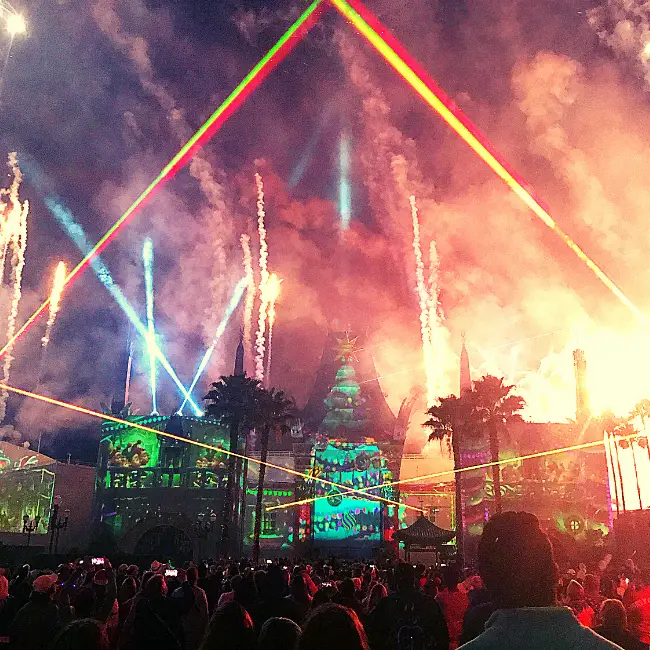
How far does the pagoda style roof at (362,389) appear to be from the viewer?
2955 inches

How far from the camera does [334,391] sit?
246ft

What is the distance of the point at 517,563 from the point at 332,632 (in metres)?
1.47

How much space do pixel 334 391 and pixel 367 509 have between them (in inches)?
630

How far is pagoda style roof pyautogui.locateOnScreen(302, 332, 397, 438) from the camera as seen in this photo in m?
75.1

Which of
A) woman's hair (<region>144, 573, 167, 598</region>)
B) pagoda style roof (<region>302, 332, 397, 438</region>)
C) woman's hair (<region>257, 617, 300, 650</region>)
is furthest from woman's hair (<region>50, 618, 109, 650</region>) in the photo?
pagoda style roof (<region>302, 332, 397, 438</region>)

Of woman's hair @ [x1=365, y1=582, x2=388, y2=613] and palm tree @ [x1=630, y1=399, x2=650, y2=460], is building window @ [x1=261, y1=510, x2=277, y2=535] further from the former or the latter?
woman's hair @ [x1=365, y1=582, x2=388, y2=613]

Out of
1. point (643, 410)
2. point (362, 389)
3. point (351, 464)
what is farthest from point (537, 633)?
point (362, 389)

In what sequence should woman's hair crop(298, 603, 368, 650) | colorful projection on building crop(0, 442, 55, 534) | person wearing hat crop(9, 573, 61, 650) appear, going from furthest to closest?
1. colorful projection on building crop(0, 442, 55, 534)
2. person wearing hat crop(9, 573, 61, 650)
3. woman's hair crop(298, 603, 368, 650)

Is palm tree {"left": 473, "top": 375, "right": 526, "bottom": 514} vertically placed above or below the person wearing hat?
above

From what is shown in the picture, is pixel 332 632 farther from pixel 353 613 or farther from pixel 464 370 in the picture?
pixel 464 370

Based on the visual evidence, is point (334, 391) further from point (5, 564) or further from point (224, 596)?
point (224, 596)

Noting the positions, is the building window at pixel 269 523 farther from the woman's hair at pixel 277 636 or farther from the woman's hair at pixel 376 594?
the woman's hair at pixel 277 636

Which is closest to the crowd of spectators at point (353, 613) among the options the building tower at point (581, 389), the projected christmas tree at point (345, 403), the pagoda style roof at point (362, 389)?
the building tower at point (581, 389)

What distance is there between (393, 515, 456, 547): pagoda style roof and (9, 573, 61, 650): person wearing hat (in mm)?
41786
